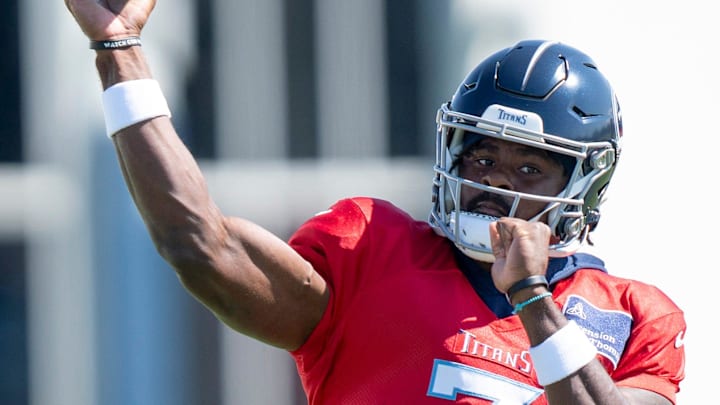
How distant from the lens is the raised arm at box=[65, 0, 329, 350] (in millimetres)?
2457

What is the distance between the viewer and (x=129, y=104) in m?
2.47

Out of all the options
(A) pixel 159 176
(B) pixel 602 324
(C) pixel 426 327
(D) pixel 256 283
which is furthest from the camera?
(B) pixel 602 324

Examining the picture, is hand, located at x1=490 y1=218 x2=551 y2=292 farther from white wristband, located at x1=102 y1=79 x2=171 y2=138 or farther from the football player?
white wristband, located at x1=102 y1=79 x2=171 y2=138

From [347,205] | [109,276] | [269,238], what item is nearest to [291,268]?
[269,238]

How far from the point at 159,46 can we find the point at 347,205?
266 centimetres

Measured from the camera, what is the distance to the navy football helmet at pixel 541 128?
9.23ft

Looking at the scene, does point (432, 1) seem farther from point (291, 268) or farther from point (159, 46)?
point (291, 268)

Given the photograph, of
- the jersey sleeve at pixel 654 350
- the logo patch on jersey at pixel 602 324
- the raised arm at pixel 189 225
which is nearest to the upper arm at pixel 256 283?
the raised arm at pixel 189 225

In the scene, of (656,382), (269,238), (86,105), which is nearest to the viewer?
(269,238)

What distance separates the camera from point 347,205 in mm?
2840

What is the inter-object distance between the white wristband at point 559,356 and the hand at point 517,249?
0.41ft

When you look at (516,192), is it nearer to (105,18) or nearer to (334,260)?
(334,260)

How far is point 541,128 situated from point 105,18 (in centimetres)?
91

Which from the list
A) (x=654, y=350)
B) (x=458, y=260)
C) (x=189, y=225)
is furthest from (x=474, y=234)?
(x=189, y=225)
